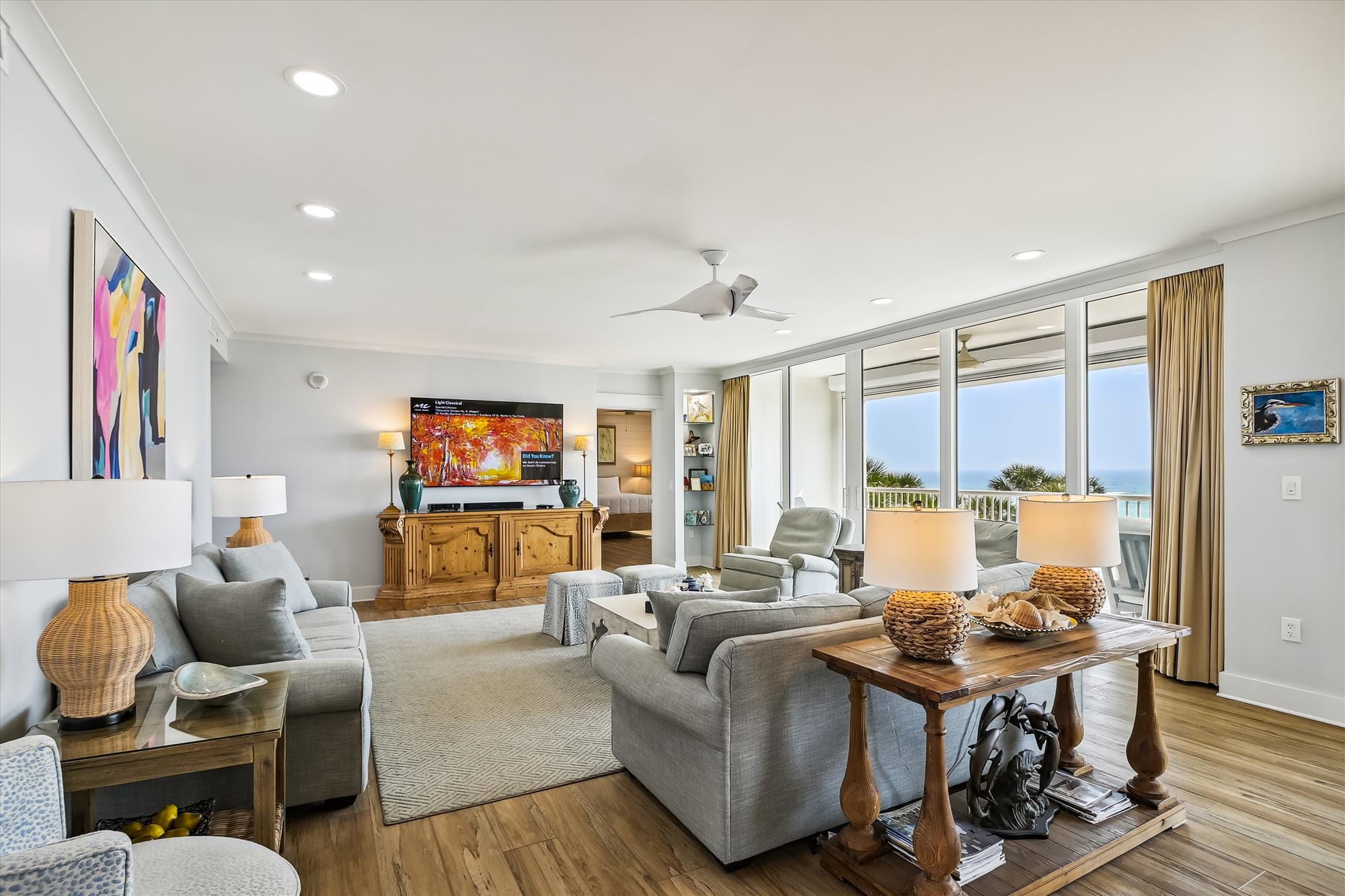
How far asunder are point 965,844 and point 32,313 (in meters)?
3.14

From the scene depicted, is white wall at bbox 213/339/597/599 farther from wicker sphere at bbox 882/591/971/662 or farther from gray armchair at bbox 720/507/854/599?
wicker sphere at bbox 882/591/971/662

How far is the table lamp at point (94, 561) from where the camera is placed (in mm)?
1494

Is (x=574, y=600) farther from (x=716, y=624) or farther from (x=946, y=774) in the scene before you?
(x=946, y=774)

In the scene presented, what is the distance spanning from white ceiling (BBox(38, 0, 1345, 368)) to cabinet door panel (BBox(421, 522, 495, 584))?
2.85 m

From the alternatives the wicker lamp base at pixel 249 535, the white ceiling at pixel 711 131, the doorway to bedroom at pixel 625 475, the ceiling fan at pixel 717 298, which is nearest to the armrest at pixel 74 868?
the white ceiling at pixel 711 131

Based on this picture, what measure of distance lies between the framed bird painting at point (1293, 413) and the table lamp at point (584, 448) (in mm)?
5536

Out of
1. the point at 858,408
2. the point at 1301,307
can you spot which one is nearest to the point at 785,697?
the point at 1301,307

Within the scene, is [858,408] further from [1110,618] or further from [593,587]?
[1110,618]

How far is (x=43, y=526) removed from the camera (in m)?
1.50

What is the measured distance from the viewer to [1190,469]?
3926mm

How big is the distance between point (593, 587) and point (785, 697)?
9.34ft

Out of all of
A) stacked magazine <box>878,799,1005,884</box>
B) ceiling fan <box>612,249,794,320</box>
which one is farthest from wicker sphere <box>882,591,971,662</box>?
ceiling fan <box>612,249,794,320</box>

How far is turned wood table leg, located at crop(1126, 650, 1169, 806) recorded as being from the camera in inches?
96.7

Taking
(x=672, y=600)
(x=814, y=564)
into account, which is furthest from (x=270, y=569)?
(x=814, y=564)
